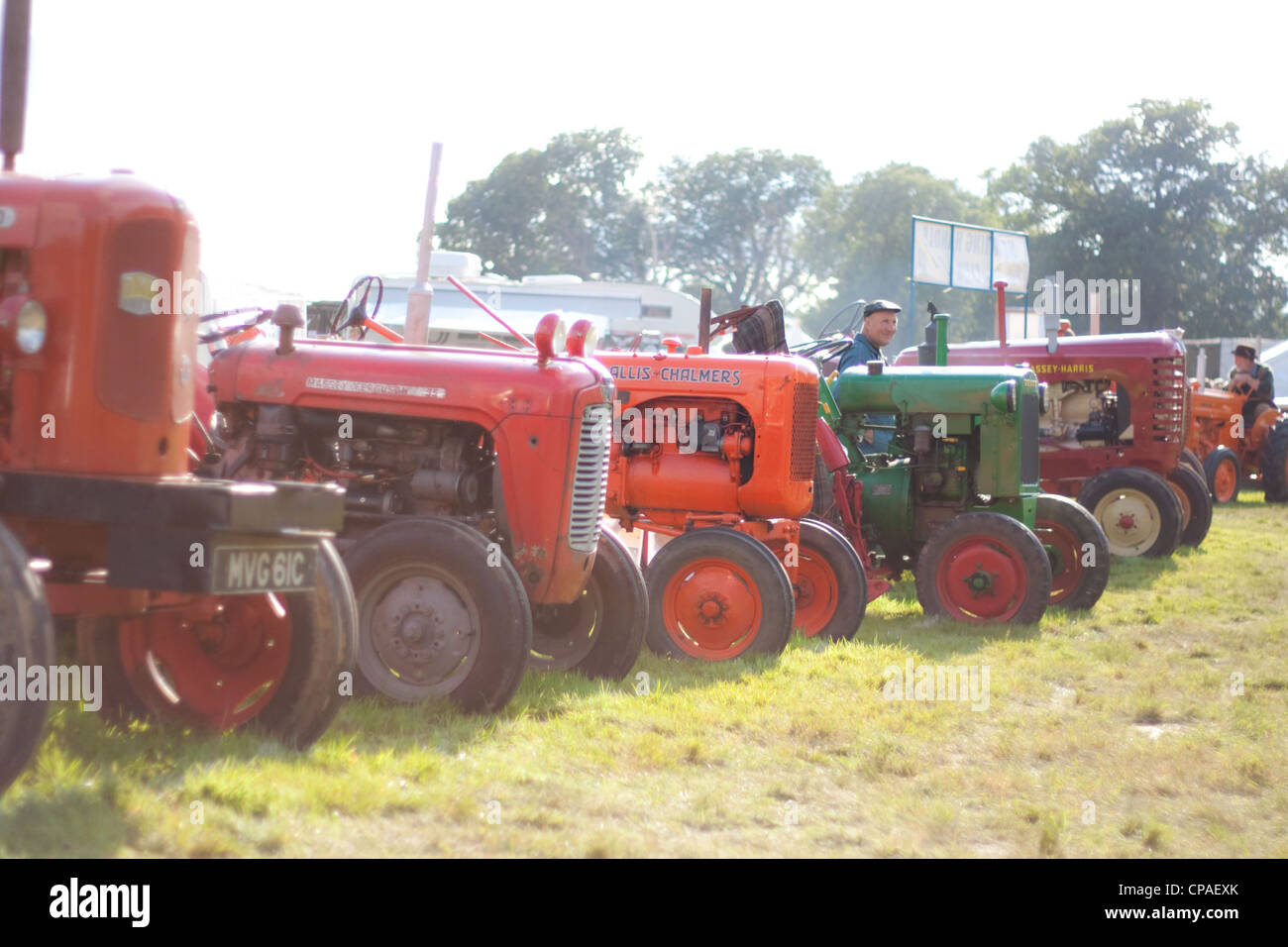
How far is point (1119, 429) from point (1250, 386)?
6.69 meters

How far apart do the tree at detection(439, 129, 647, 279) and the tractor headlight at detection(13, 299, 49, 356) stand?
194ft

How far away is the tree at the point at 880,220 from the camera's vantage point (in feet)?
194

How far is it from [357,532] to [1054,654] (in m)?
3.78

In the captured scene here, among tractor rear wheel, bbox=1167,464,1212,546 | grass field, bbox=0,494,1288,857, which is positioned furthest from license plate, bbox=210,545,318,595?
tractor rear wheel, bbox=1167,464,1212,546

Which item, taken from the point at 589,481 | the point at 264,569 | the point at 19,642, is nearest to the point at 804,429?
the point at 589,481

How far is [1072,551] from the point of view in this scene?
29.6 feet

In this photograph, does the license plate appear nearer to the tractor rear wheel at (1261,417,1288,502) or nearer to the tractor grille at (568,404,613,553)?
the tractor grille at (568,404,613,553)

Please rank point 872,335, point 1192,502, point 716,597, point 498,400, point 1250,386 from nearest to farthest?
point 498,400 → point 716,597 → point 872,335 → point 1192,502 → point 1250,386

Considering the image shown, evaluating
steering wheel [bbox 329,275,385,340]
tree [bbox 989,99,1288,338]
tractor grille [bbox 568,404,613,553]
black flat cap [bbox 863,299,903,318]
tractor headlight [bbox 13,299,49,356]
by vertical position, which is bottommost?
tractor grille [bbox 568,404,613,553]

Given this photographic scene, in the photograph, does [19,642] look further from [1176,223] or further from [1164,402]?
[1176,223]

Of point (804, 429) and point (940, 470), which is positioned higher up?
point (804, 429)

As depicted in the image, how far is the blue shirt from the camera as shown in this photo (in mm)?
9070
